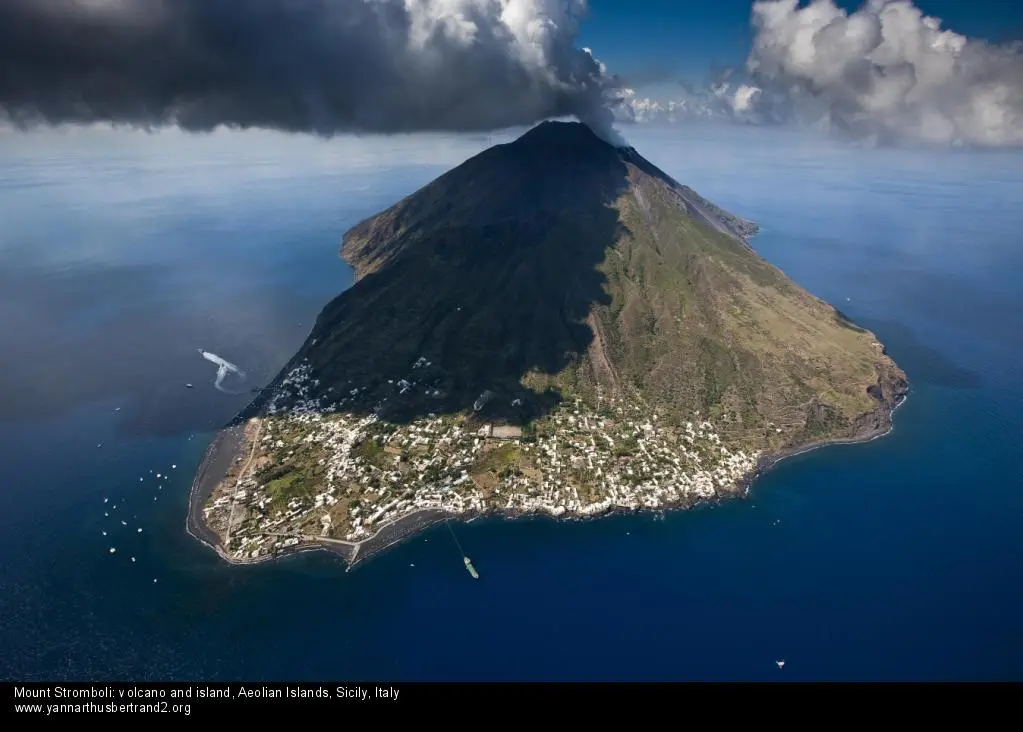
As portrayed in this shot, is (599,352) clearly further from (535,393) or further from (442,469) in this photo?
(442,469)

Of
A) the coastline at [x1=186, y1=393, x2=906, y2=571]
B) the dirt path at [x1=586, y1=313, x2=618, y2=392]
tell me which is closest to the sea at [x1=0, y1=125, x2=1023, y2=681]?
the coastline at [x1=186, y1=393, x2=906, y2=571]

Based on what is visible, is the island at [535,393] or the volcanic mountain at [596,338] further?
the volcanic mountain at [596,338]

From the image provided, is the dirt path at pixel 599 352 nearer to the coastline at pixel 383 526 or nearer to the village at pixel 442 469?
the village at pixel 442 469

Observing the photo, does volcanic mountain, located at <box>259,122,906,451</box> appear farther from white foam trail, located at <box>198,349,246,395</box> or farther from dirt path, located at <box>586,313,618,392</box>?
white foam trail, located at <box>198,349,246,395</box>

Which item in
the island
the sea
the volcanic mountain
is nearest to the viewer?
the sea

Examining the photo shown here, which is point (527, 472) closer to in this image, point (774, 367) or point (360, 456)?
point (360, 456)

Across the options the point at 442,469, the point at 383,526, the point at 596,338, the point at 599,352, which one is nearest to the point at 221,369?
the point at 442,469

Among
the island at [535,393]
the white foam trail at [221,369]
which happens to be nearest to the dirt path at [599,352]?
the island at [535,393]
